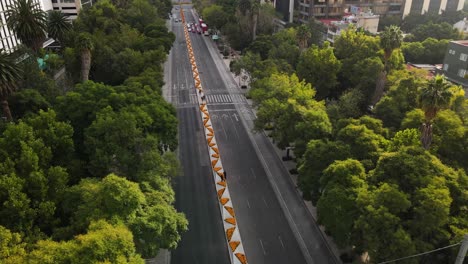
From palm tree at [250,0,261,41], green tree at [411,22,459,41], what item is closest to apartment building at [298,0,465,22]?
palm tree at [250,0,261,41]

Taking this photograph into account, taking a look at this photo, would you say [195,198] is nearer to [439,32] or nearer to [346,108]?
[346,108]

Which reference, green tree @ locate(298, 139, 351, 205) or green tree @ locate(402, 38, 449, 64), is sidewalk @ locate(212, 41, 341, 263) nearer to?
green tree @ locate(298, 139, 351, 205)

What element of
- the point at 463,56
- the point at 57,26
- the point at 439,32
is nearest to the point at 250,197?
the point at 463,56

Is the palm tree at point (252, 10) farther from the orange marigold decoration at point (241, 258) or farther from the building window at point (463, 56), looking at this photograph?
the orange marigold decoration at point (241, 258)

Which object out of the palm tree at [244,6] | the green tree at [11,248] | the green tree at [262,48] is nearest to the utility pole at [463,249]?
the green tree at [11,248]

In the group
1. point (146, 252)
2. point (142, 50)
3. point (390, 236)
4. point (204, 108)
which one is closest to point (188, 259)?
point (146, 252)
